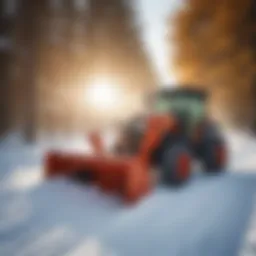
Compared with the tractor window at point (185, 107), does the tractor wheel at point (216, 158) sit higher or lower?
lower

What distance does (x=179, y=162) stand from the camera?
2.06m

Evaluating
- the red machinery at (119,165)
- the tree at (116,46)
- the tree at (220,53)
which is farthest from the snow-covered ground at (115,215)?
the tree at (116,46)

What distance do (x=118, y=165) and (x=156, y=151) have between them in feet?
1.20

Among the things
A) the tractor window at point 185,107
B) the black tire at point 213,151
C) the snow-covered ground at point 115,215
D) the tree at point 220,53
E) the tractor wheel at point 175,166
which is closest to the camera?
the snow-covered ground at point 115,215

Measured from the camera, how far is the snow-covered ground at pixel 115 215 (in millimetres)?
1282

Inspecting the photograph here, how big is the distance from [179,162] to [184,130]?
189 mm

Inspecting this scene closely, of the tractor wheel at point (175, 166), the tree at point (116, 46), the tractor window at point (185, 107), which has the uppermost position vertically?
the tree at point (116, 46)

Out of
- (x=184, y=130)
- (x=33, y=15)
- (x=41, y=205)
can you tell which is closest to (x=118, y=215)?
(x=41, y=205)

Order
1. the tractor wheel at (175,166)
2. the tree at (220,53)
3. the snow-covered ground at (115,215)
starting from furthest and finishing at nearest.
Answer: the tractor wheel at (175,166), the tree at (220,53), the snow-covered ground at (115,215)

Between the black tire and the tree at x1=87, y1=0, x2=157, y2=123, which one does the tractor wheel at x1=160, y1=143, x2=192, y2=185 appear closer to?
the black tire

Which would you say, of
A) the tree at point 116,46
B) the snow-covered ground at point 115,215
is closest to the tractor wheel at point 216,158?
Result: the snow-covered ground at point 115,215

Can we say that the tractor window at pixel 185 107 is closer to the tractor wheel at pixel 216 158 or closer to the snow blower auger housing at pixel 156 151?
the snow blower auger housing at pixel 156 151

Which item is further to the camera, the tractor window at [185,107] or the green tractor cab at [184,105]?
the tractor window at [185,107]

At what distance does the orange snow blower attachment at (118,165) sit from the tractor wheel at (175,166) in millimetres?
78
